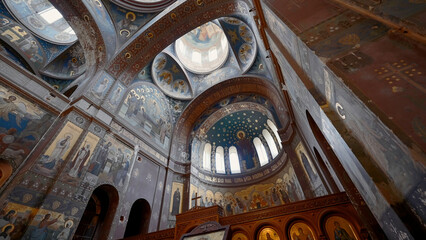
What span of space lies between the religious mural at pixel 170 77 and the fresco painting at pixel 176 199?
6.47m

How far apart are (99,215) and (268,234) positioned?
683 centimetres

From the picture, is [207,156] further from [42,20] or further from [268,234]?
[42,20]

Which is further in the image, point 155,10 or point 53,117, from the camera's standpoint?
point 155,10

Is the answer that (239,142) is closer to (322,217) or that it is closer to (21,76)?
(322,217)

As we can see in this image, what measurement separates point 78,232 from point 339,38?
9926 millimetres

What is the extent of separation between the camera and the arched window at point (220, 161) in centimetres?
1317

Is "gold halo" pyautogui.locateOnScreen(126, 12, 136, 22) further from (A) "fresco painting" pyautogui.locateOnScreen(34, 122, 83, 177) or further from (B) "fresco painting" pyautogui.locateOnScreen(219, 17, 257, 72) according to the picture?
(A) "fresco painting" pyautogui.locateOnScreen(34, 122, 83, 177)

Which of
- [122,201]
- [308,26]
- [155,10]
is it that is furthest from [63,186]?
[155,10]

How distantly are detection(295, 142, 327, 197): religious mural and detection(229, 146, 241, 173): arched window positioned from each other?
18.6 ft

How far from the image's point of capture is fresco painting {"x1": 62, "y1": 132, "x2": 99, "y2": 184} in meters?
6.03

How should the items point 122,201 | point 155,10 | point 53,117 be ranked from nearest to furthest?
point 53,117
point 122,201
point 155,10

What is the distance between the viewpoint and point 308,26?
2.91 meters

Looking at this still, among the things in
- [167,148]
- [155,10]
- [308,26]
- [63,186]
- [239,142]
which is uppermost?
[155,10]

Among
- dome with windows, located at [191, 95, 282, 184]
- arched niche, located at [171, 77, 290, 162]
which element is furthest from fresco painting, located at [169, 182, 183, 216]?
dome with windows, located at [191, 95, 282, 184]
